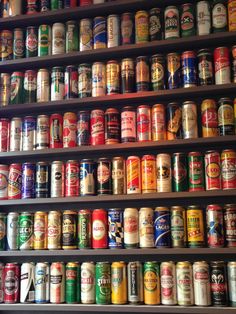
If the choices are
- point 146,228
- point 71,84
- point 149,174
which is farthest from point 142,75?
point 146,228

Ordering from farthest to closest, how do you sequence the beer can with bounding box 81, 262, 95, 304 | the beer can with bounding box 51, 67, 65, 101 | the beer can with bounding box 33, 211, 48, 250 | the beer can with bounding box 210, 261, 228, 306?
the beer can with bounding box 51, 67, 65, 101 < the beer can with bounding box 33, 211, 48, 250 < the beer can with bounding box 81, 262, 95, 304 < the beer can with bounding box 210, 261, 228, 306

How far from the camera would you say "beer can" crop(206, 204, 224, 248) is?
1.58 metres

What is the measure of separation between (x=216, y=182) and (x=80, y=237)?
22.7 inches

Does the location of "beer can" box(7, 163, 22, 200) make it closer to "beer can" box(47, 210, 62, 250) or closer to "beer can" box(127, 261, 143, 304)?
"beer can" box(47, 210, 62, 250)

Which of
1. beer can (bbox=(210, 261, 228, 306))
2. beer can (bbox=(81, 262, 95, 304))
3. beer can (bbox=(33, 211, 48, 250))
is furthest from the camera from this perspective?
beer can (bbox=(33, 211, 48, 250))

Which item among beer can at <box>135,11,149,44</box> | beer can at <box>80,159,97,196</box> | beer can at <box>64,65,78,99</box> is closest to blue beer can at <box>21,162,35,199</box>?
beer can at <box>80,159,97,196</box>

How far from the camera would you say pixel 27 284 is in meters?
1.71

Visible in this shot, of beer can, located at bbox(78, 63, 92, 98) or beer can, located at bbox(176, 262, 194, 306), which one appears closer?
beer can, located at bbox(176, 262, 194, 306)

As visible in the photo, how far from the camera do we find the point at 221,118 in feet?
5.44

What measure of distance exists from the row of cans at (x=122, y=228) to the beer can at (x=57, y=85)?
0.50 m

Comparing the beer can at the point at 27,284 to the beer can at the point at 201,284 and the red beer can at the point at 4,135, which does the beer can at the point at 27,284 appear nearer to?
the red beer can at the point at 4,135

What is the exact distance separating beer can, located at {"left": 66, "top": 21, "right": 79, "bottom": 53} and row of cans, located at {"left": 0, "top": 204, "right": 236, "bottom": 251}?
71 centimetres

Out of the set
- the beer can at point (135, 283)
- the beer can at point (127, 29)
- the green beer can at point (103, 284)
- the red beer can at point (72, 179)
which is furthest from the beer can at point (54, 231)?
the beer can at point (127, 29)

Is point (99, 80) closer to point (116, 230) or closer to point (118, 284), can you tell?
point (116, 230)
